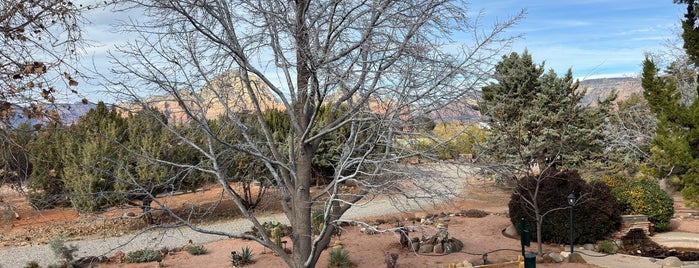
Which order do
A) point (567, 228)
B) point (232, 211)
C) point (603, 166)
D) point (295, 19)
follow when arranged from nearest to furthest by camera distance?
1. point (295, 19)
2. point (567, 228)
3. point (232, 211)
4. point (603, 166)

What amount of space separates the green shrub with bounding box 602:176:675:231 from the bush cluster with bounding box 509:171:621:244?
0.86 meters

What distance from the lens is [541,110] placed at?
1867 cm

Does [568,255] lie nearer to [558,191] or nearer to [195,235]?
[558,191]

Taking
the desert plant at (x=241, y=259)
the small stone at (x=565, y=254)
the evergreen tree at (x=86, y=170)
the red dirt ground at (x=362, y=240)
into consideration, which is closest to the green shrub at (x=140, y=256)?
the red dirt ground at (x=362, y=240)

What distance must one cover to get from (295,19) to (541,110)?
51.2ft

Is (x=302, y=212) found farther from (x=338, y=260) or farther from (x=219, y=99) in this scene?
(x=338, y=260)

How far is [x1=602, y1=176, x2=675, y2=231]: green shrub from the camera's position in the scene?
11.4 metres

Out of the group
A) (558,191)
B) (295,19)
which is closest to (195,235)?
(558,191)

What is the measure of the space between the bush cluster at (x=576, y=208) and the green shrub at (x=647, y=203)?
2.81ft

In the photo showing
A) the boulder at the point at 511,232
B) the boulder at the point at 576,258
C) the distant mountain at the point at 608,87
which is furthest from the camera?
the distant mountain at the point at 608,87

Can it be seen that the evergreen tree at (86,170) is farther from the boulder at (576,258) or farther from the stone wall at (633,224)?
the stone wall at (633,224)

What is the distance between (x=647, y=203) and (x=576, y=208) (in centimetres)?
210

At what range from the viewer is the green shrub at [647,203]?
1138cm

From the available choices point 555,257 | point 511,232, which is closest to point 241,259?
point 555,257
